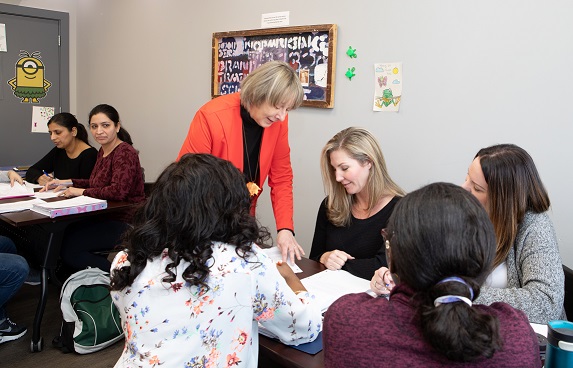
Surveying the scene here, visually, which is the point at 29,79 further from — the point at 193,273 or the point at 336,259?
the point at 193,273

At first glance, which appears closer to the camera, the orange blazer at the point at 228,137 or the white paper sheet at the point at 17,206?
the orange blazer at the point at 228,137

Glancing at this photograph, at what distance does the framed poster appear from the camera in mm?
3133

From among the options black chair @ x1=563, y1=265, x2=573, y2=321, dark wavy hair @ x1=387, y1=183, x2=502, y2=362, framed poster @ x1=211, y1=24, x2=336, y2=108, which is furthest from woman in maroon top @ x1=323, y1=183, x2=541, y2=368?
framed poster @ x1=211, y1=24, x2=336, y2=108

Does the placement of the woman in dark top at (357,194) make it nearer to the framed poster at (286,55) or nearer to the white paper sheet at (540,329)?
the white paper sheet at (540,329)

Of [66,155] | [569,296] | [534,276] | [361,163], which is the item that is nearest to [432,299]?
[534,276]

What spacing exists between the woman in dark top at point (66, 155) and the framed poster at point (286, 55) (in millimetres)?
1014

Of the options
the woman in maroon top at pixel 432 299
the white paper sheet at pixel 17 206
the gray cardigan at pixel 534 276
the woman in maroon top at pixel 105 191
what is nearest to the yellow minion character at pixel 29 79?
the woman in maroon top at pixel 105 191

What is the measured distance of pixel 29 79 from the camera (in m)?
5.01

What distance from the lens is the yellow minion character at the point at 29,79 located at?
4.93 m

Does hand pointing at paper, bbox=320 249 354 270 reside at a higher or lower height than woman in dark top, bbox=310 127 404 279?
lower

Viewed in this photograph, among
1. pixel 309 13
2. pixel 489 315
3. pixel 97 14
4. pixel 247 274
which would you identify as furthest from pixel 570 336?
pixel 97 14

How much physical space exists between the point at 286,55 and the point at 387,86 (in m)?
0.79

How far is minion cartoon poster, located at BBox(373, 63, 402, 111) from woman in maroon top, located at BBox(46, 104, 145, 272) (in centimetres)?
153

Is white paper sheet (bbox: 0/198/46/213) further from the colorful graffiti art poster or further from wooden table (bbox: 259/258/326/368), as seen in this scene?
wooden table (bbox: 259/258/326/368)
